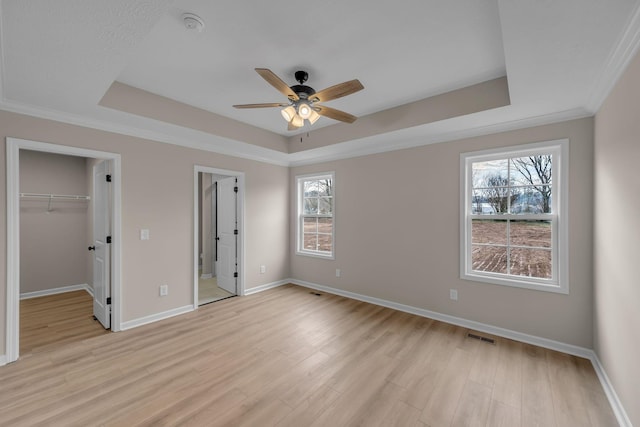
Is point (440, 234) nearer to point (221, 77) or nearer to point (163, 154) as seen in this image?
point (221, 77)

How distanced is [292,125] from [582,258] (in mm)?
3263

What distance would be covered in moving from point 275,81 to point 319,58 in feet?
1.90

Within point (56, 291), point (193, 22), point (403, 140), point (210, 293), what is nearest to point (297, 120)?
point (193, 22)

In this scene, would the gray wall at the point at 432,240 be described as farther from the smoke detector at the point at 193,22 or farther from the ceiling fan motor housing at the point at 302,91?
the smoke detector at the point at 193,22

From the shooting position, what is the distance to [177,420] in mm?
1835

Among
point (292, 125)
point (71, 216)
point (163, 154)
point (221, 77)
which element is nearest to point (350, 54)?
point (292, 125)

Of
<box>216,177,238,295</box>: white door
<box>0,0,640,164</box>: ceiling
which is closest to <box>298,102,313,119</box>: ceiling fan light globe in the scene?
<box>0,0,640,164</box>: ceiling

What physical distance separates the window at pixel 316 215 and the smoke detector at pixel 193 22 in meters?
3.11

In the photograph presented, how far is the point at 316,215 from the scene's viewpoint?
5.08 metres

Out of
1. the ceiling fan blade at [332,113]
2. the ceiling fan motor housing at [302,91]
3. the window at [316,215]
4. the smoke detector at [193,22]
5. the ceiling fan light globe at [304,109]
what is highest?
the smoke detector at [193,22]

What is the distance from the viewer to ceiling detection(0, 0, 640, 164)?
4.90 feet

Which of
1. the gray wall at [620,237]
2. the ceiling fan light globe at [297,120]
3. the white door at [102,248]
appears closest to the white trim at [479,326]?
the gray wall at [620,237]

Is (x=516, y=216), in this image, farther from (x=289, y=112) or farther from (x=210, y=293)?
(x=210, y=293)

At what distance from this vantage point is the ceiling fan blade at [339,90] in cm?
204
